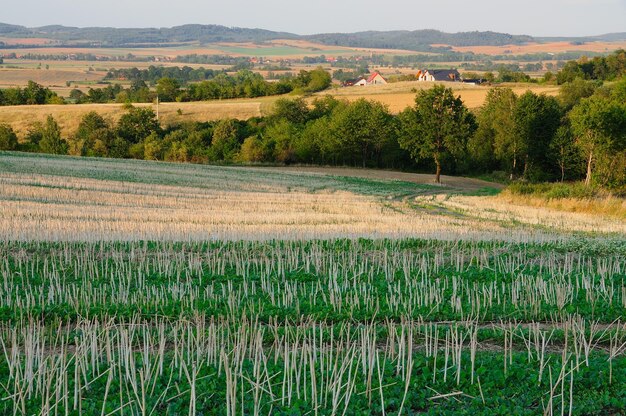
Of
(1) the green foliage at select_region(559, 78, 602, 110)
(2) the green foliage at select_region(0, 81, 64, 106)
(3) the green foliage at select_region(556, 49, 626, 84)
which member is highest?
(3) the green foliage at select_region(556, 49, 626, 84)

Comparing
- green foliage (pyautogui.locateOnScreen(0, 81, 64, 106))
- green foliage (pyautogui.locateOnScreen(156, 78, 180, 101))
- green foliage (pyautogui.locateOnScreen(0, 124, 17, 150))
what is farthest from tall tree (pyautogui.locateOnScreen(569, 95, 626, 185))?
green foliage (pyautogui.locateOnScreen(0, 81, 64, 106))

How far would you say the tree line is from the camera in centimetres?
6681

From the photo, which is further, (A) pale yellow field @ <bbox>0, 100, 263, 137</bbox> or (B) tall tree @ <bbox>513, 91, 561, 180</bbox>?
(A) pale yellow field @ <bbox>0, 100, 263, 137</bbox>

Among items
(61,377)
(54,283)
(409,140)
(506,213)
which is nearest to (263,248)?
(54,283)

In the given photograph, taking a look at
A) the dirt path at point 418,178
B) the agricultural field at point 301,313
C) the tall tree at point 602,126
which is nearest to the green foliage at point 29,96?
the dirt path at point 418,178

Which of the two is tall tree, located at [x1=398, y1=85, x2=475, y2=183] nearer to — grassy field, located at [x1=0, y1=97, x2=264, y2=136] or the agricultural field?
the agricultural field

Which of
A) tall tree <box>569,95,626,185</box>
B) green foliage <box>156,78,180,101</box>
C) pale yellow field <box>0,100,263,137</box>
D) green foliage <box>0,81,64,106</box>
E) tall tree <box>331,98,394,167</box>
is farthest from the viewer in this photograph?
green foliage <box>156,78,180,101</box>

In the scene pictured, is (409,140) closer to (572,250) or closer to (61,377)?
(572,250)

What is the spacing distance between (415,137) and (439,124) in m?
2.65

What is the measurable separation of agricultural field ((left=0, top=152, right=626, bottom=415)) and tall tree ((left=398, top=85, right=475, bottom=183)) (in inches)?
1512

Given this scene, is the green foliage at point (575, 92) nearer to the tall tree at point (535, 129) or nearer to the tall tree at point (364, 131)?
the tall tree at point (535, 129)

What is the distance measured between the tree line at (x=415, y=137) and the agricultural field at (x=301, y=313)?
35612mm

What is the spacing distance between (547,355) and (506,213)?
2959 cm

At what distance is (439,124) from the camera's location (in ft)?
243
